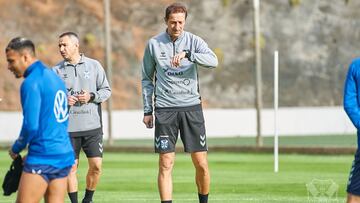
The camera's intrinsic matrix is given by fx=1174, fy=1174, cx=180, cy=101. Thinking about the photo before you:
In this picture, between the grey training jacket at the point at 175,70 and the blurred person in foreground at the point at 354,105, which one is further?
the grey training jacket at the point at 175,70

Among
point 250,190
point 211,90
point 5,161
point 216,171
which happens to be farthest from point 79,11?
point 250,190

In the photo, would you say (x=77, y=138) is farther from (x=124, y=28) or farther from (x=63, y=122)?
(x=124, y=28)

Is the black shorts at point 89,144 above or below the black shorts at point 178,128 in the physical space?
below

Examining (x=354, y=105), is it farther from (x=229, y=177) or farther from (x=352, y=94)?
(x=229, y=177)

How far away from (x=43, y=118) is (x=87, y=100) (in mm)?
4987

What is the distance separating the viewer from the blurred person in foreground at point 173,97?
45.2 ft

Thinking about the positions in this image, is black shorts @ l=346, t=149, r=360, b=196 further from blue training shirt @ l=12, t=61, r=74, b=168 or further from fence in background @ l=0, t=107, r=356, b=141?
fence in background @ l=0, t=107, r=356, b=141

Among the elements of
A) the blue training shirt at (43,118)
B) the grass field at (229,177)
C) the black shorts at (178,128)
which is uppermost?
the blue training shirt at (43,118)

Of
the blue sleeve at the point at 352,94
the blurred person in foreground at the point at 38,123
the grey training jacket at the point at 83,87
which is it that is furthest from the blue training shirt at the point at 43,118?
the grey training jacket at the point at 83,87

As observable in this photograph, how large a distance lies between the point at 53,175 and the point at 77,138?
5.16 meters

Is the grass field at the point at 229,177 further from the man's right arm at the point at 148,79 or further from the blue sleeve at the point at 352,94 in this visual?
the blue sleeve at the point at 352,94

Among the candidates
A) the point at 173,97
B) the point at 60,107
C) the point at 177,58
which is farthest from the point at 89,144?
the point at 60,107

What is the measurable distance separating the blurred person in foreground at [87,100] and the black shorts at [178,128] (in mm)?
1275

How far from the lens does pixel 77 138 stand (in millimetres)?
15016
